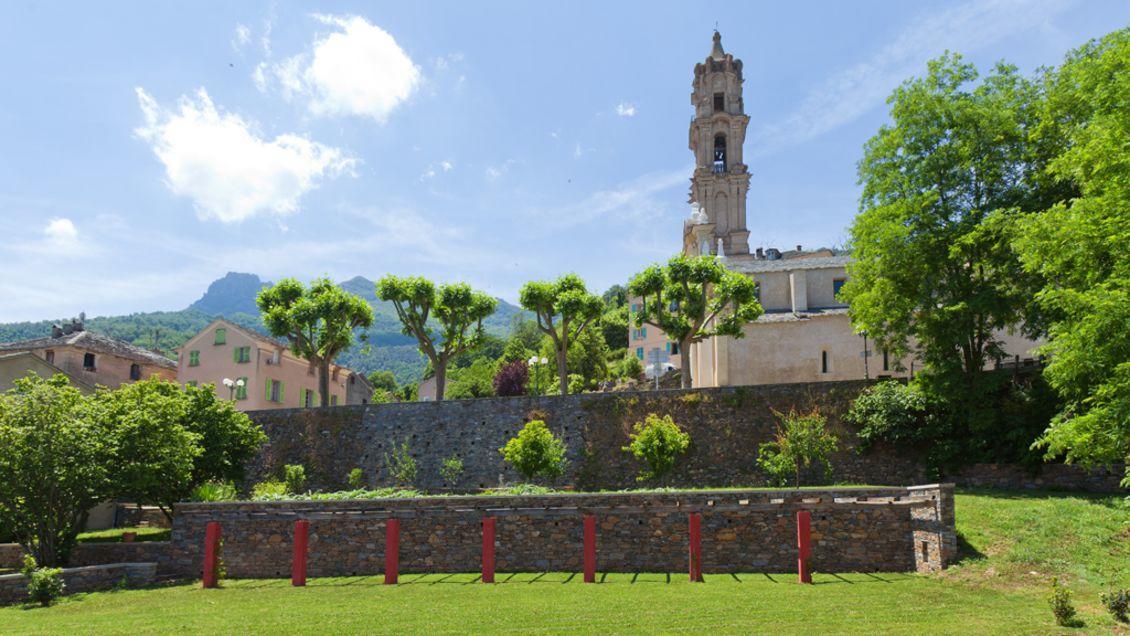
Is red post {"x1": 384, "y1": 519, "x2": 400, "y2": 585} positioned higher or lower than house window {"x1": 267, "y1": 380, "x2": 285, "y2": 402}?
lower

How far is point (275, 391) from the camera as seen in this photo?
5366cm

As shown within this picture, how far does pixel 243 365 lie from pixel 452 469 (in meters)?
26.3

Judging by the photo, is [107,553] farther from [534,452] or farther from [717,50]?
[717,50]

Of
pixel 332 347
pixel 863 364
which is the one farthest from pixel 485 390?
pixel 863 364

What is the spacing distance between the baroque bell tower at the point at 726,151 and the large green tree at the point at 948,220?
37.5 meters

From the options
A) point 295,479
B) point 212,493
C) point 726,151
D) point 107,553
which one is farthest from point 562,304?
point 726,151

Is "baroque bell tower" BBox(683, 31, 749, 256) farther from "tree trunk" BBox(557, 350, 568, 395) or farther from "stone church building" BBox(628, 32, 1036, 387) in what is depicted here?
"tree trunk" BBox(557, 350, 568, 395)

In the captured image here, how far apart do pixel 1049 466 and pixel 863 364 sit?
52.0 ft

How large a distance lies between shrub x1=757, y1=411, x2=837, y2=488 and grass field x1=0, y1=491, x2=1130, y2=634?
21.0 ft

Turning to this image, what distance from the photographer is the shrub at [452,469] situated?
32.6m

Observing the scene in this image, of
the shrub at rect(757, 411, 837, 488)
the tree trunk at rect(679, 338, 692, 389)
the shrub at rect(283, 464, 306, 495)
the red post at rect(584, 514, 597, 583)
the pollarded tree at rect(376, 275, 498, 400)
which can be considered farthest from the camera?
the pollarded tree at rect(376, 275, 498, 400)

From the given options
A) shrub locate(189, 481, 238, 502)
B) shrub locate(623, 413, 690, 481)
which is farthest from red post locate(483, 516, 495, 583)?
shrub locate(189, 481, 238, 502)

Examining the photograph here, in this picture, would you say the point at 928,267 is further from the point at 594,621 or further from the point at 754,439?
the point at 594,621

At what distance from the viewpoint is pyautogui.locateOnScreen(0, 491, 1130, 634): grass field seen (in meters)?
13.1
